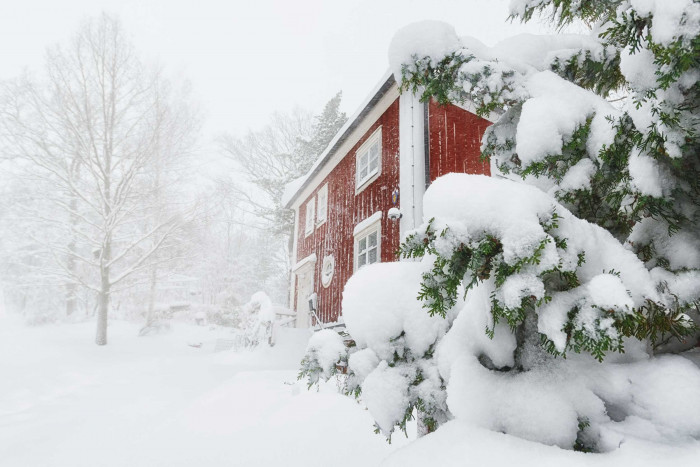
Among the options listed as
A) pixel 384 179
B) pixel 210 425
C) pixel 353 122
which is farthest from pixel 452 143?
pixel 210 425

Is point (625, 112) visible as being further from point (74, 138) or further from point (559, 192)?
point (74, 138)

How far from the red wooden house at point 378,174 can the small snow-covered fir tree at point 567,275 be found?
17.1 feet

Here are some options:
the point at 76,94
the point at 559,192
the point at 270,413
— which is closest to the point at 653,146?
the point at 559,192

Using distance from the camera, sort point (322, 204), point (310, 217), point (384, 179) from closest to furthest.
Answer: point (384, 179) → point (322, 204) → point (310, 217)

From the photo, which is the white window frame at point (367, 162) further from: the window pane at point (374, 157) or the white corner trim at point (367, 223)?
the white corner trim at point (367, 223)

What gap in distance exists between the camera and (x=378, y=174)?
911cm

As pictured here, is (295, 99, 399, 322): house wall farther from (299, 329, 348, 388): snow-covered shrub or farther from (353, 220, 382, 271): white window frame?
(299, 329, 348, 388): snow-covered shrub

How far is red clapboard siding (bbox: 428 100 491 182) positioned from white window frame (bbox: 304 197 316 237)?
6.35m

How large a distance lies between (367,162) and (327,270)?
11.6 feet

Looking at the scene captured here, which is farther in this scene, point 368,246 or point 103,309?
point 103,309

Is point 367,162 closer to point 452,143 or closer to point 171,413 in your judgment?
point 452,143

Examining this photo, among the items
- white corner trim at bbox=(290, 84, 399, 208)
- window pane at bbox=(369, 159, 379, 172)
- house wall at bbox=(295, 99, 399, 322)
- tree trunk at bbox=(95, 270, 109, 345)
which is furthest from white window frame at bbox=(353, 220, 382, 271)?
tree trunk at bbox=(95, 270, 109, 345)

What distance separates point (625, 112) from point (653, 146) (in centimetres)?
22

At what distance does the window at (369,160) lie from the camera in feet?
30.3
